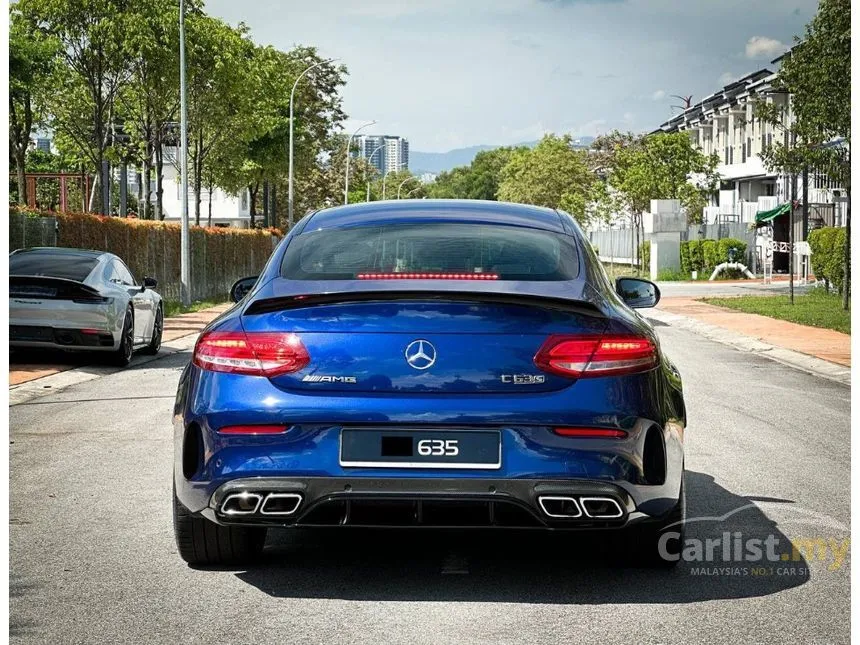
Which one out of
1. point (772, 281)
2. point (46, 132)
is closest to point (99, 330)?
point (772, 281)

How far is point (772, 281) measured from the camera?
1993 inches

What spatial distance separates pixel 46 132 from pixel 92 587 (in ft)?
180

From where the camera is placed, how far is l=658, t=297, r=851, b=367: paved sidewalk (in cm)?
1997

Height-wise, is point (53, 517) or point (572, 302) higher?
point (572, 302)

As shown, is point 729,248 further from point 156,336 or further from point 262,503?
point 262,503

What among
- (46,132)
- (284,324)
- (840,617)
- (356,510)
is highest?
(46,132)

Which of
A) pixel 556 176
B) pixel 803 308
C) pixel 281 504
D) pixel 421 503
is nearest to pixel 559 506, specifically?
pixel 421 503

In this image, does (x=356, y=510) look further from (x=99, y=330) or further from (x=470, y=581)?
(x=99, y=330)

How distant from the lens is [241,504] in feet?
18.0

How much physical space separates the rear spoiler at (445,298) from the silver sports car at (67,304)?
11.6 m

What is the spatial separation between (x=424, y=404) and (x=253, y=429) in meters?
0.65

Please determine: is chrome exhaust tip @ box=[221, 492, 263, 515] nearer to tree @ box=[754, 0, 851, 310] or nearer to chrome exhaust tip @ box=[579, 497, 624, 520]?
chrome exhaust tip @ box=[579, 497, 624, 520]

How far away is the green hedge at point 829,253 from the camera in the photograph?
109ft

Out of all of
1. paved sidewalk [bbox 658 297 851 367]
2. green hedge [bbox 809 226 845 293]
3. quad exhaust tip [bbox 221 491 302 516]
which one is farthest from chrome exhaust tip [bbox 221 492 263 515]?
green hedge [bbox 809 226 845 293]
